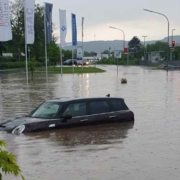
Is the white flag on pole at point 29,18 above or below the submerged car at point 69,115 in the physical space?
above

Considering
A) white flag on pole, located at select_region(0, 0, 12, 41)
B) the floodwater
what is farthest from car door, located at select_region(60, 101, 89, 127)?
white flag on pole, located at select_region(0, 0, 12, 41)

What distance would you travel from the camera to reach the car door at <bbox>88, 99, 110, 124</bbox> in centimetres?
1541

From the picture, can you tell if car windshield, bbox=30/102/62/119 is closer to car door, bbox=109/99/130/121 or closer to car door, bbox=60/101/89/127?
car door, bbox=60/101/89/127

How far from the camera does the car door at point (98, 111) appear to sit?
15.4 metres

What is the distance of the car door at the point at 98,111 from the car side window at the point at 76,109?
0.24m

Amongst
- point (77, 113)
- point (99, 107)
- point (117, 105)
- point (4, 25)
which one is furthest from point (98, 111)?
point (4, 25)

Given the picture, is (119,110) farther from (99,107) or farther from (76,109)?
(76,109)

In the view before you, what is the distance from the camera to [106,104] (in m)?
15.9

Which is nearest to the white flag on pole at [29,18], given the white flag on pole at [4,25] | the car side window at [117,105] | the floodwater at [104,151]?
the white flag on pole at [4,25]

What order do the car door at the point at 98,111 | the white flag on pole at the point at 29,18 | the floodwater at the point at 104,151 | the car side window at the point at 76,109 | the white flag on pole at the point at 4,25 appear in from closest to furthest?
the floodwater at the point at 104,151, the car side window at the point at 76,109, the car door at the point at 98,111, the white flag on pole at the point at 4,25, the white flag on pole at the point at 29,18

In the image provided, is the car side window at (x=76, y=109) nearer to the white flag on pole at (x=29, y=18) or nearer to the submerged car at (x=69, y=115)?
the submerged car at (x=69, y=115)

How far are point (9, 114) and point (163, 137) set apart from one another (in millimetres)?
9274

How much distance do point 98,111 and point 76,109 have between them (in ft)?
2.88

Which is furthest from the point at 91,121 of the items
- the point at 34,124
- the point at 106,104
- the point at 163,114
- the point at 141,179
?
the point at 141,179
